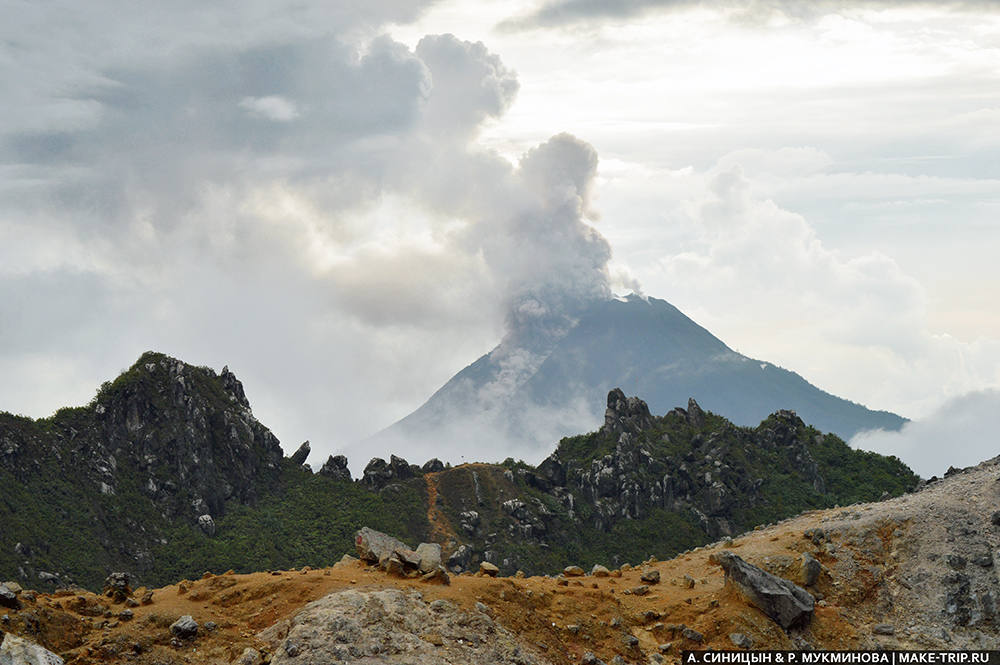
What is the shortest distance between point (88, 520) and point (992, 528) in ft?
246

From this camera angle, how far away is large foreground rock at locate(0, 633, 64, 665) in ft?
86.8

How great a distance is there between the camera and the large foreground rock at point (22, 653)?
86.8 feet

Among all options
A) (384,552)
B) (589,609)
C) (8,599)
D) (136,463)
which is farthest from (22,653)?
(136,463)

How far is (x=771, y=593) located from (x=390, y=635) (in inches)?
607

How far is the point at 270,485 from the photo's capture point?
330 feet

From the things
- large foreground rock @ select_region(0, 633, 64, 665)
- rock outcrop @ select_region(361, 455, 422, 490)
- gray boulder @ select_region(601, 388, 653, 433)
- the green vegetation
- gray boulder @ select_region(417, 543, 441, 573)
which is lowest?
large foreground rock @ select_region(0, 633, 64, 665)

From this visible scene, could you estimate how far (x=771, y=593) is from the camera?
112ft

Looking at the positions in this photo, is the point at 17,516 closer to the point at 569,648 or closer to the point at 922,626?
the point at 569,648

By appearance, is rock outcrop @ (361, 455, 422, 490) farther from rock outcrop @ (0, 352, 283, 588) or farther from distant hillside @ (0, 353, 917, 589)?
rock outcrop @ (0, 352, 283, 588)

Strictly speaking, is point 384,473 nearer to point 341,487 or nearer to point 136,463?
point 341,487

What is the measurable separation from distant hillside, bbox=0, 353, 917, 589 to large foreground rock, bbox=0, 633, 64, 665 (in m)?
52.2

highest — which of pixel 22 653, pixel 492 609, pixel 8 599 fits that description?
pixel 8 599

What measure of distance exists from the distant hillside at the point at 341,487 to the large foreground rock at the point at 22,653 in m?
52.2

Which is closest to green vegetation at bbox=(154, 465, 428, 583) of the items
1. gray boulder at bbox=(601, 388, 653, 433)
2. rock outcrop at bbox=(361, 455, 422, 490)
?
rock outcrop at bbox=(361, 455, 422, 490)
